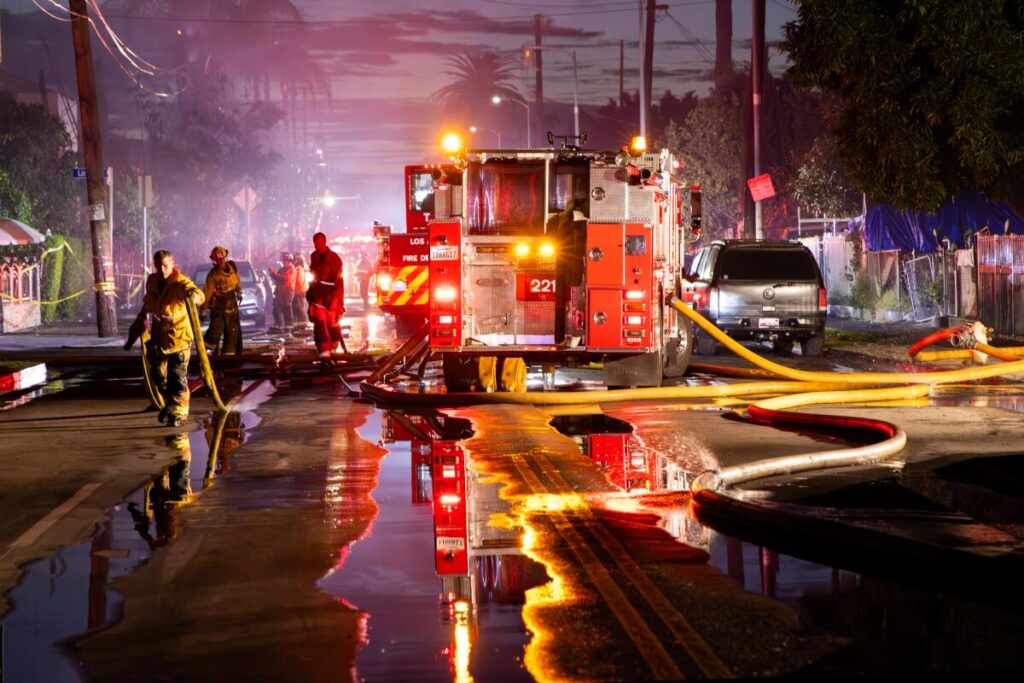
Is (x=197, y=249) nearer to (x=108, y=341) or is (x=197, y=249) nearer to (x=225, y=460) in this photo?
(x=108, y=341)

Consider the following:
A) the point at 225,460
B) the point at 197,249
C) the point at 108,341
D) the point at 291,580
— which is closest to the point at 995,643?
the point at 291,580

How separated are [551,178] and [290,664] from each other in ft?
39.5

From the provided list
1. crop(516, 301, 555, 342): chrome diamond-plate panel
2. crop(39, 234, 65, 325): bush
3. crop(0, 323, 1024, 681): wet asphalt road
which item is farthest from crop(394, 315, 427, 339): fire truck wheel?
crop(0, 323, 1024, 681): wet asphalt road

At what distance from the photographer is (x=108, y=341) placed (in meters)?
29.6

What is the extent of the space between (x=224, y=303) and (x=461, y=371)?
677 centimetres

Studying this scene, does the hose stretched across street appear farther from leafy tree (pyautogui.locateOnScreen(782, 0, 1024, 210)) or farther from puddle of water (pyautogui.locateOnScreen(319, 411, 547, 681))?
leafy tree (pyautogui.locateOnScreen(782, 0, 1024, 210))

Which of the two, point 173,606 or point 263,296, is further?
point 263,296

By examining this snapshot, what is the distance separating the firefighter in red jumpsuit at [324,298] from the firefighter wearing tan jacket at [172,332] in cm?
666

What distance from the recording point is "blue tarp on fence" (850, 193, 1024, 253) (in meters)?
28.6

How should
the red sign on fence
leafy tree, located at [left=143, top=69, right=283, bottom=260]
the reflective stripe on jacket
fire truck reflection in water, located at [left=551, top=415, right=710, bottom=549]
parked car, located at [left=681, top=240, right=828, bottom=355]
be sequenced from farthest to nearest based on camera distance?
leafy tree, located at [left=143, top=69, right=283, bottom=260] → the red sign on fence → parked car, located at [left=681, top=240, right=828, bottom=355] → the reflective stripe on jacket → fire truck reflection in water, located at [left=551, top=415, right=710, bottom=549]

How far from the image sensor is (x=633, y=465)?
38.1ft

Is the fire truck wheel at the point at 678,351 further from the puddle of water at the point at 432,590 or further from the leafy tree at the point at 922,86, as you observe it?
the puddle of water at the point at 432,590

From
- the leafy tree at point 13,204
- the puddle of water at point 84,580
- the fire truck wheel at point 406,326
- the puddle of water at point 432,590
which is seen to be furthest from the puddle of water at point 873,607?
the leafy tree at point 13,204

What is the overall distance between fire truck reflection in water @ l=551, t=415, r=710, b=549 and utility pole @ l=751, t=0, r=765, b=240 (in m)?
19.7
